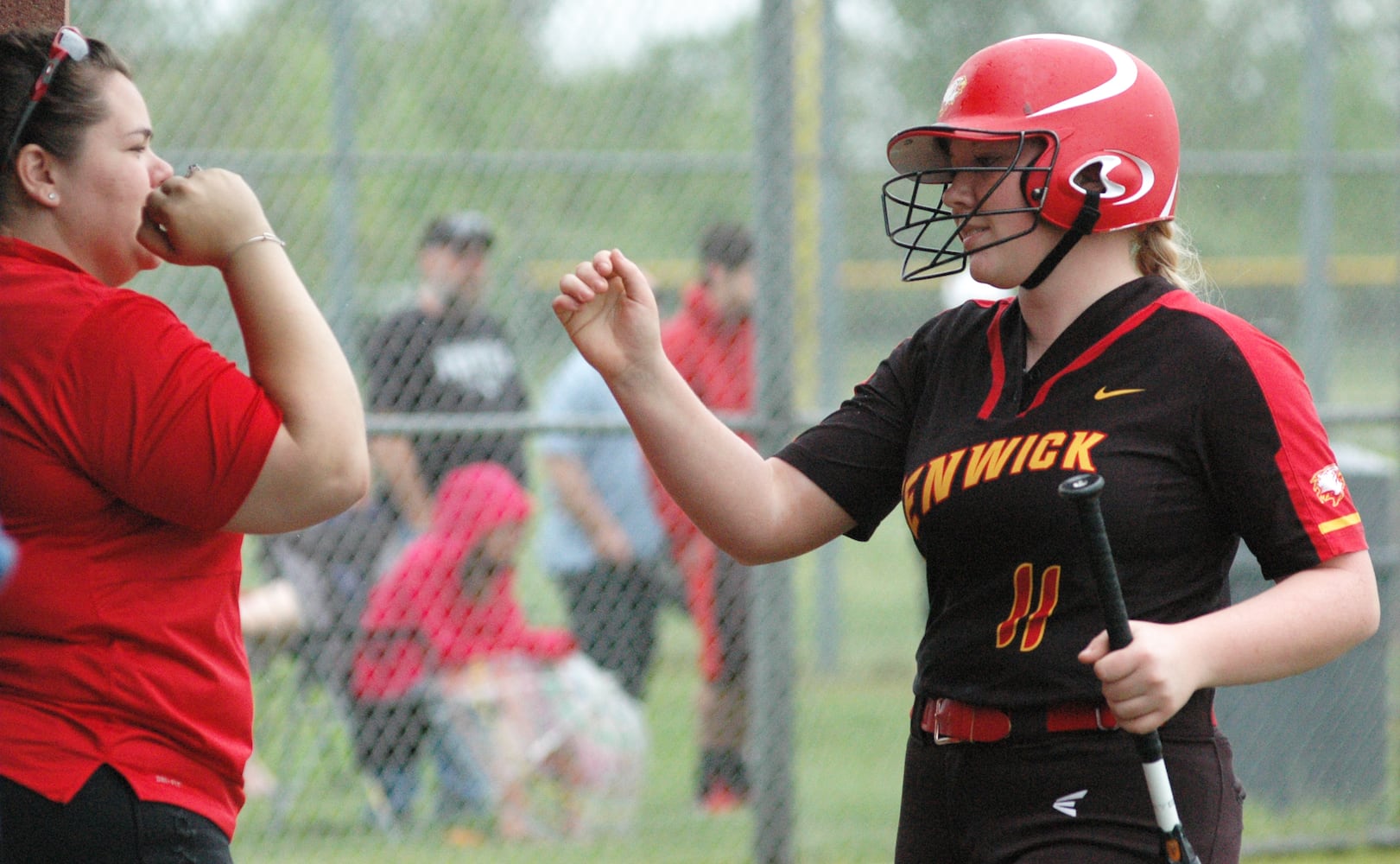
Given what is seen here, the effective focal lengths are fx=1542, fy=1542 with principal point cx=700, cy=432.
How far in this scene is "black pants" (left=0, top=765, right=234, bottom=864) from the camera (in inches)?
75.4

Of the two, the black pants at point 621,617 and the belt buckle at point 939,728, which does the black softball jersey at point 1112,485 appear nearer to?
the belt buckle at point 939,728

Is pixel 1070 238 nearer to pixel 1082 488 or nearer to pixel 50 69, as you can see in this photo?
pixel 1082 488

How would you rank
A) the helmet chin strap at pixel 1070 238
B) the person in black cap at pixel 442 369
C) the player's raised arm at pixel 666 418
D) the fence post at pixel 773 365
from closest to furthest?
the helmet chin strap at pixel 1070 238 → the player's raised arm at pixel 666 418 → the fence post at pixel 773 365 → the person in black cap at pixel 442 369

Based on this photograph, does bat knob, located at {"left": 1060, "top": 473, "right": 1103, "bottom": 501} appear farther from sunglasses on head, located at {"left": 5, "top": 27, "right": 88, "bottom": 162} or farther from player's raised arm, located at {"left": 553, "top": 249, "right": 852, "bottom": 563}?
sunglasses on head, located at {"left": 5, "top": 27, "right": 88, "bottom": 162}

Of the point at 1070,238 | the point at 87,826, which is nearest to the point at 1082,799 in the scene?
the point at 1070,238

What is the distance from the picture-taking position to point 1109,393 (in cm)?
217

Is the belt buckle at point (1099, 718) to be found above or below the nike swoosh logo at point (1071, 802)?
above

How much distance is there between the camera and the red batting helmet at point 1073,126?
7.25ft

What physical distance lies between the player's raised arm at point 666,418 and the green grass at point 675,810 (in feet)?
8.55

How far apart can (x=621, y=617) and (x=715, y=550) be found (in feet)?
1.54

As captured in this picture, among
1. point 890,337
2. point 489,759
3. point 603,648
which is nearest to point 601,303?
point 489,759

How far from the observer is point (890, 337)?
841 centimetres

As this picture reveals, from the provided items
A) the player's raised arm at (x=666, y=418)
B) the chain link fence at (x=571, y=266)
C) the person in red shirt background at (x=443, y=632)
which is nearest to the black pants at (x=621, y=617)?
the chain link fence at (x=571, y=266)

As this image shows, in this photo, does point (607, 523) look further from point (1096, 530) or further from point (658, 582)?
point (1096, 530)
